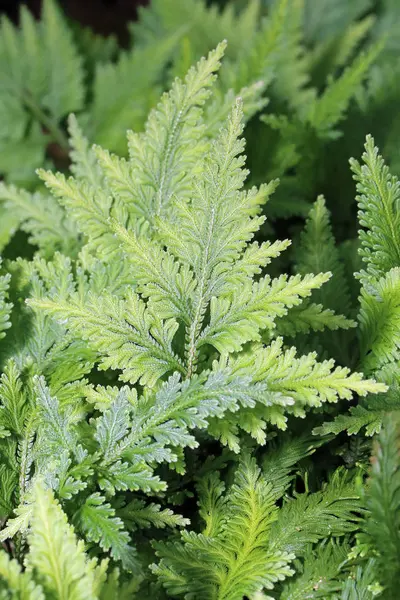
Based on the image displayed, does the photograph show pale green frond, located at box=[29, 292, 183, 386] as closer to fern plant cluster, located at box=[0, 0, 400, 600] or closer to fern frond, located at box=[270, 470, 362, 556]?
fern plant cluster, located at box=[0, 0, 400, 600]

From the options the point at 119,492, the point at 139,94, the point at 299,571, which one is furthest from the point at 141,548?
the point at 139,94

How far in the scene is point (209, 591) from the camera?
2.24 feet

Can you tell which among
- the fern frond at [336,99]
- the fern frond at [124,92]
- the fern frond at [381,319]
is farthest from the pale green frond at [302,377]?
the fern frond at [124,92]

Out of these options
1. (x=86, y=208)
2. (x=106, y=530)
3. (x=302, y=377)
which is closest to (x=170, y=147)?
(x=86, y=208)

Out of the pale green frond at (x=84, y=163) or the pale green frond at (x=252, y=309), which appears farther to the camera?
the pale green frond at (x=84, y=163)

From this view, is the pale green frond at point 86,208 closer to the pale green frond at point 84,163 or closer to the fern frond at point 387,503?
the pale green frond at point 84,163

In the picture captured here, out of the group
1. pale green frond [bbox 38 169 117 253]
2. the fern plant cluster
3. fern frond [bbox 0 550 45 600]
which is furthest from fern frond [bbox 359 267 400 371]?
fern frond [bbox 0 550 45 600]

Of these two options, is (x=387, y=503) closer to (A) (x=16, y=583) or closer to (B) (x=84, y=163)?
(A) (x=16, y=583)

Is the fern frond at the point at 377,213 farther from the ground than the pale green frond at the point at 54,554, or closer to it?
farther from the ground

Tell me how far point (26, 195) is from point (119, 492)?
476mm

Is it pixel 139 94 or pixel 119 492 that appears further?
pixel 139 94

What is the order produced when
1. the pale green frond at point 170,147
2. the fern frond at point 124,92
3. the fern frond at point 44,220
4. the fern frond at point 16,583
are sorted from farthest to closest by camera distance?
the fern frond at point 124,92, the fern frond at point 44,220, the pale green frond at point 170,147, the fern frond at point 16,583

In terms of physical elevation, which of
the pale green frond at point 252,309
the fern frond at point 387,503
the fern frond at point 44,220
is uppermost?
the fern frond at point 44,220

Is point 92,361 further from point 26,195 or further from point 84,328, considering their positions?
point 26,195
